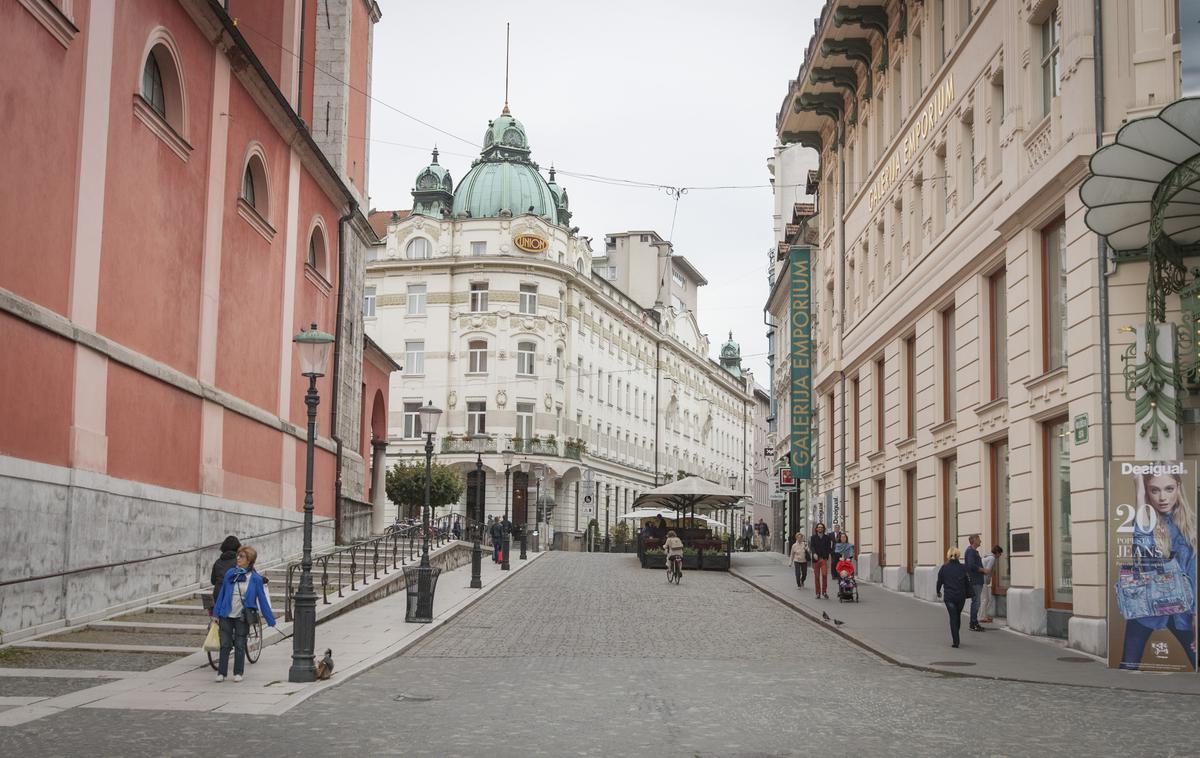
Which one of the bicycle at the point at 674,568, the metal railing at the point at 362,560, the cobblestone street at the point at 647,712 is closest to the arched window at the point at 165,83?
the metal railing at the point at 362,560

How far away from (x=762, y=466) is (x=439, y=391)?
5835 centimetres

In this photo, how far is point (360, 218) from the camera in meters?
33.6

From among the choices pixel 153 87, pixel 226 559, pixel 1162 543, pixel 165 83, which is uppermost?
pixel 165 83

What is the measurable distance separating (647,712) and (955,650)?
7.45 m

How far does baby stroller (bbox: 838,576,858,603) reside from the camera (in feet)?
85.9

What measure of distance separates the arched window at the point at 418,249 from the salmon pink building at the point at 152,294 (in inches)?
1536

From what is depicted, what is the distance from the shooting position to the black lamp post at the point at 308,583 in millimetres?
14109

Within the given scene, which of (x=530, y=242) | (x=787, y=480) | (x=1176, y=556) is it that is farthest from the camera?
(x=530, y=242)

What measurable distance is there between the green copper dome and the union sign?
70.2 inches

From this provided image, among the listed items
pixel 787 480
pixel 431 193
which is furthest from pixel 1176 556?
pixel 431 193

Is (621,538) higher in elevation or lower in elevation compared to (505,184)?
lower

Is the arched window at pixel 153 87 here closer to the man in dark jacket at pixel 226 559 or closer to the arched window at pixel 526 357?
the man in dark jacket at pixel 226 559

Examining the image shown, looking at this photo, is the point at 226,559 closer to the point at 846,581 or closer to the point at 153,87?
the point at 153,87

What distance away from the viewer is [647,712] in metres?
12.2
